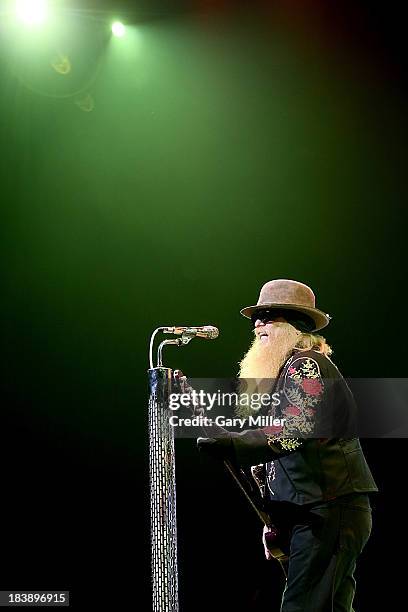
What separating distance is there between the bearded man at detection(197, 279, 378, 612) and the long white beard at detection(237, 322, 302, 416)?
6.5 inches

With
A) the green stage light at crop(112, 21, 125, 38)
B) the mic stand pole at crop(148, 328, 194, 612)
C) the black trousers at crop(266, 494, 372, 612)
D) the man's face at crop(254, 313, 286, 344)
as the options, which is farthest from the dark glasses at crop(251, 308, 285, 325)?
the green stage light at crop(112, 21, 125, 38)

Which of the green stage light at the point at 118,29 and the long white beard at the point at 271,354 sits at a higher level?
the green stage light at the point at 118,29

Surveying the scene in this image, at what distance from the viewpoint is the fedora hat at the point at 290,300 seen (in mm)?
2504

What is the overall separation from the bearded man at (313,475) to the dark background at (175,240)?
1.14 m

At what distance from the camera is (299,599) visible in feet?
6.88

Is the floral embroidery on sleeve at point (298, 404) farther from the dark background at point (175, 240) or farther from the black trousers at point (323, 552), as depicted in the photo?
the dark background at point (175, 240)

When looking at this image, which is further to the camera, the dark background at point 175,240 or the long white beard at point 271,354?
the dark background at point 175,240

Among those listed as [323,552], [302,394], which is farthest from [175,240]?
[323,552]

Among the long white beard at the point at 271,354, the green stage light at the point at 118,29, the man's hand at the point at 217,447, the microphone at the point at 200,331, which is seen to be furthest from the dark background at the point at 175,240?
the man's hand at the point at 217,447

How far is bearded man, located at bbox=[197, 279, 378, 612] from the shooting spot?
2.11m

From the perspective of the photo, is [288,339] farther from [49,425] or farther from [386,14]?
[386,14]

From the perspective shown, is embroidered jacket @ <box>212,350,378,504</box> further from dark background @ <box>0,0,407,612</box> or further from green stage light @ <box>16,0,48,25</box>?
green stage light @ <box>16,0,48,25</box>

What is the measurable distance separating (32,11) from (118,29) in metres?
0.46

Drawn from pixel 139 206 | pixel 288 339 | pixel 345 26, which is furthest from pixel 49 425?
pixel 345 26
